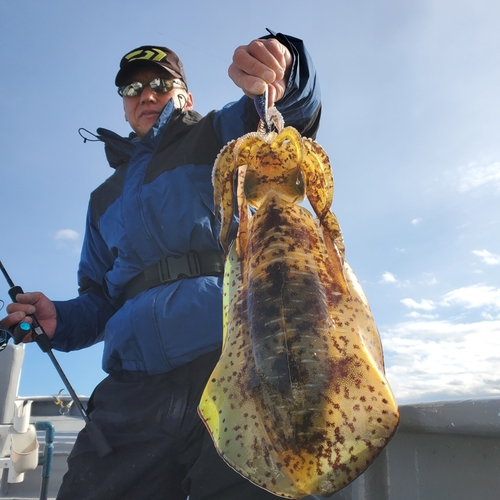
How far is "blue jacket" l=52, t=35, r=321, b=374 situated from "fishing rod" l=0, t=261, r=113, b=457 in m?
0.12

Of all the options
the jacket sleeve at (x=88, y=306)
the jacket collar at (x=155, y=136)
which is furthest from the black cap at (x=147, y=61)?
the jacket sleeve at (x=88, y=306)

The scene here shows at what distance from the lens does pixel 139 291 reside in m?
2.80

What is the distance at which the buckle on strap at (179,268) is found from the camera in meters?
2.56

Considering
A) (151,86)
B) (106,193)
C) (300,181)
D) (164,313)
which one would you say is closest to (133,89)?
(151,86)

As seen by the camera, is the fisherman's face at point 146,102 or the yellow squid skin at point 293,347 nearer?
the yellow squid skin at point 293,347

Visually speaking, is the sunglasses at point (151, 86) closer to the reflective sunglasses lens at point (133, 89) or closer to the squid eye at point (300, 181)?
the reflective sunglasses lens at point (133, 89)

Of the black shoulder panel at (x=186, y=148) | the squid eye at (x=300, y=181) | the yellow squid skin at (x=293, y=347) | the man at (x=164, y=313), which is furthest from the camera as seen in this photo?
the black shoulder panel at (x=186, y=148)

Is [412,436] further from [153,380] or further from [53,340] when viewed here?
[53,340]

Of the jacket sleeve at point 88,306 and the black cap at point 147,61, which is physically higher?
the black cap at point 147,61

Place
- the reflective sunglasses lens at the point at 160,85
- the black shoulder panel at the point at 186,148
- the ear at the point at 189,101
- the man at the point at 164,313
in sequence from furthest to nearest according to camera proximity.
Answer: the ear at the point at 189,101 < the reflective sunglasses lens at the point at 160,85 < the black shoulder panel at the point at 186,148 < the man at the point at 164,313

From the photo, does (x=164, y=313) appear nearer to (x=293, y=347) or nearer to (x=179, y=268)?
(x=179, y=268)

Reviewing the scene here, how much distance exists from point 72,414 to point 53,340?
8.26 m

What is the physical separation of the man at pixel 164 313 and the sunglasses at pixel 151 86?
36cm

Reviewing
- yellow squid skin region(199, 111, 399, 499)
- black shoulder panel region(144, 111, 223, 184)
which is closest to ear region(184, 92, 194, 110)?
black shoulder panel region(144, 111, 223, 184)
